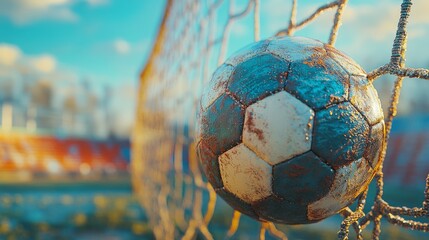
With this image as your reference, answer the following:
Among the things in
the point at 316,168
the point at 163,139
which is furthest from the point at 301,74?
the point at 163,139

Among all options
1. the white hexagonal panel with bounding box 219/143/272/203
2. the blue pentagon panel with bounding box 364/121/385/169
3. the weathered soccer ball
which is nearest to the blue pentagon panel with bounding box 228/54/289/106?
the weathered soccer ball

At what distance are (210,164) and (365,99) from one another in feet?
1.35

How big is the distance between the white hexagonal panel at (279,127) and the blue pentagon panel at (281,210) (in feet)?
0.37

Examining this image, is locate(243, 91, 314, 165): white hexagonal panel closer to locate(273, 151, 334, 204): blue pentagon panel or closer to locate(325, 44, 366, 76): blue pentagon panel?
locate(273, 151, 334, 204): blue pentagon panel

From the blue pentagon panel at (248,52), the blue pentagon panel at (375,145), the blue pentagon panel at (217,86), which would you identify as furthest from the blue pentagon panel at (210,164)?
the blue pentagon panel at (375,145)

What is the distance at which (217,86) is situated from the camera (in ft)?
3.45

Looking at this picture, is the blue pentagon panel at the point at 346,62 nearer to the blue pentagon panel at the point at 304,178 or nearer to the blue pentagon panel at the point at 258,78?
the blue pentagon panel at the point at 258,78

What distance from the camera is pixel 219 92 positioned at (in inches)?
40.5

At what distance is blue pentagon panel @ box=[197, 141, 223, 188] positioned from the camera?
103cm

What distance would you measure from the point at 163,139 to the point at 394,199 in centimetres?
680

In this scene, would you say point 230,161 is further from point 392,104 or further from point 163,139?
point 163,139

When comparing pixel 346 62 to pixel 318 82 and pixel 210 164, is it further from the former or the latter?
pixel 210 164

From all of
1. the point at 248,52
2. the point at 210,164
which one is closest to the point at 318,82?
the point at 248,52

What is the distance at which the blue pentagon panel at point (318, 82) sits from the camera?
0.88 m
